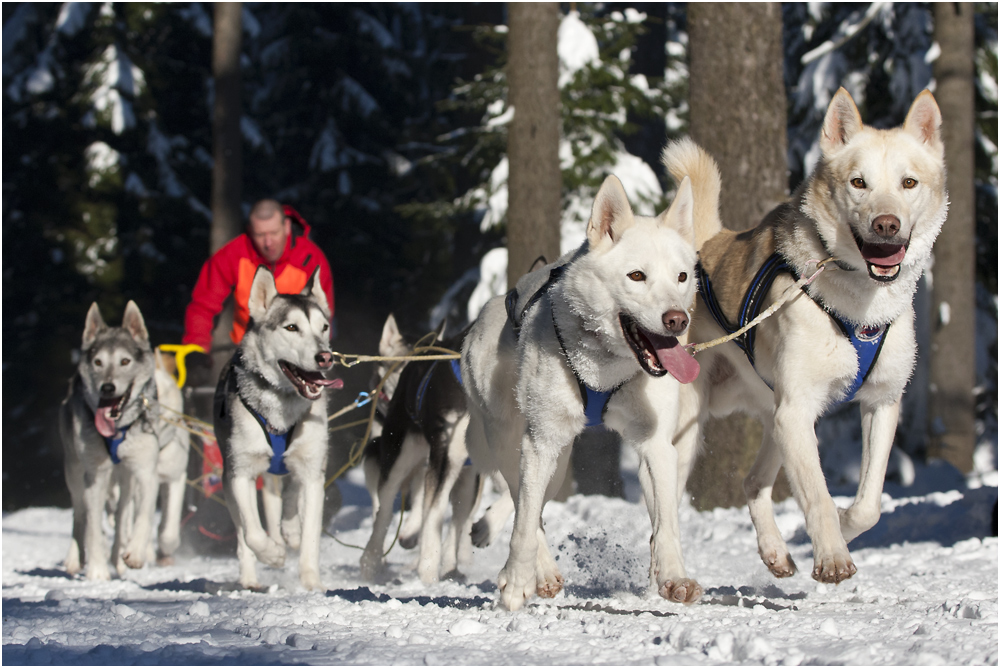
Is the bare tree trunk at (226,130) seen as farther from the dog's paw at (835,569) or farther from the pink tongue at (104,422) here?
the dog's paw at (835,569)

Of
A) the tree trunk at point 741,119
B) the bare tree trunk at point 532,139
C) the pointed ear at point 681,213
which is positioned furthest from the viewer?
the bare tree trunk at point 532,139

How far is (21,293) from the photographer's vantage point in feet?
49.4

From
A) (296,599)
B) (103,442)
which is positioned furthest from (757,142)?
(103,442)

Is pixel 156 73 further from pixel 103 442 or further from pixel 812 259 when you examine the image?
pixel 812 259

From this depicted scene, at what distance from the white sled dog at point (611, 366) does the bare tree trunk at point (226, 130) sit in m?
8.98

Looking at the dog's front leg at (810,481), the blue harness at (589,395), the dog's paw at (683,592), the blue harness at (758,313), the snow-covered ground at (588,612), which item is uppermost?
the blue harness at (758,313)

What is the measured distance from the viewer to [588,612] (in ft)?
11.2

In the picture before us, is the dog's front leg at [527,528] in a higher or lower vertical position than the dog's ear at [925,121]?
lower

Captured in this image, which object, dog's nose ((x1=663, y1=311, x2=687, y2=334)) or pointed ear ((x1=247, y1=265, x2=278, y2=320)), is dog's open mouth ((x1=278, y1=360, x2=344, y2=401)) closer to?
pointed ear ((x1=247, y1=265, x2=278, y2=320))

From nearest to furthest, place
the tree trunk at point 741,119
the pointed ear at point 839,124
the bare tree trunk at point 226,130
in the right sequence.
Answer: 1. the pointed ear at point 839,124
2. the tree trunk at point 741,119
3. the bare tree trunk at point 226,130

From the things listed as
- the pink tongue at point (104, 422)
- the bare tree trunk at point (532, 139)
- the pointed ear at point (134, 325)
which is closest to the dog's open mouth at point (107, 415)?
the pink tongue at point (104, 422)

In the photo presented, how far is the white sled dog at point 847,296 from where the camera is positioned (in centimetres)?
339

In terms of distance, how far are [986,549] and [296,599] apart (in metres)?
3.54

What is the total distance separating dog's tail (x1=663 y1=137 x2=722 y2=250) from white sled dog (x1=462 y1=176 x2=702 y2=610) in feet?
2.63
